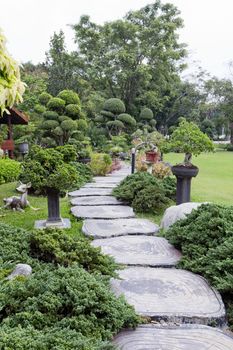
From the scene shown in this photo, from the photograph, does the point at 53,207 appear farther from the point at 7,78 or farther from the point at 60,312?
the point at 7,78

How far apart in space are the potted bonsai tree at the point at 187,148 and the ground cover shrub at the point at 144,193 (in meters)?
0.40

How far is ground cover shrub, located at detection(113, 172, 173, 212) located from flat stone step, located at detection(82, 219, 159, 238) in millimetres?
644

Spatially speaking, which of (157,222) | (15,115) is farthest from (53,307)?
(15,115)

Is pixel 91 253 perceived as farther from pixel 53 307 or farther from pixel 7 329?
pixel 7 329

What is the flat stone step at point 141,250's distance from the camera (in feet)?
11.6

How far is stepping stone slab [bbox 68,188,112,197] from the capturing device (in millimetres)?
7180

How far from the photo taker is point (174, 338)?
219 cm

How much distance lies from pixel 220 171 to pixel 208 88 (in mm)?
18029

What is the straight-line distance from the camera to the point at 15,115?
Result: 9.99m

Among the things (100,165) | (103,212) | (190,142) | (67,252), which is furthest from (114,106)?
(67,252)

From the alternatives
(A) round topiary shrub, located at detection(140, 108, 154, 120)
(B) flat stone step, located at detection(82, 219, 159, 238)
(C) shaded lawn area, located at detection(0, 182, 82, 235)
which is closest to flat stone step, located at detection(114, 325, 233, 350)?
(B) flat stone step, located at detection(82, 219, 159, 238)

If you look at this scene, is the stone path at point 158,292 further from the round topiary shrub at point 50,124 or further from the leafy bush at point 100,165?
the round topiary shrub at point 50,124

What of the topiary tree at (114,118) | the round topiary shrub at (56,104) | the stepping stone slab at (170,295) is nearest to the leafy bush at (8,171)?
the round topiary shrub at (56,104)

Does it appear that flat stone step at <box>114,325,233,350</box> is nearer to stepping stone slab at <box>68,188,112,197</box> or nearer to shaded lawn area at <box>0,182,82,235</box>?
shaded lawn area at <box>0,182,82,235</box>
